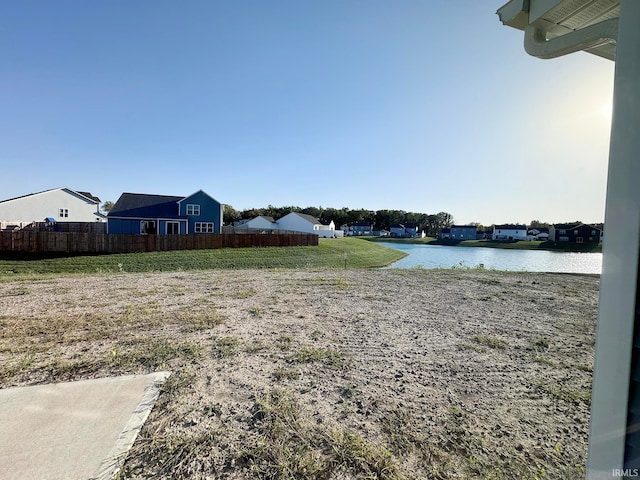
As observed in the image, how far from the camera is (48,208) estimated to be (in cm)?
2386

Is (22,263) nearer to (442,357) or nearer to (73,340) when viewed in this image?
(73,340)

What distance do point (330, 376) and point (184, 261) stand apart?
14.8m

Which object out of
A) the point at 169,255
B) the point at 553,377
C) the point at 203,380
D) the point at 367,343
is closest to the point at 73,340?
the point at 203,380

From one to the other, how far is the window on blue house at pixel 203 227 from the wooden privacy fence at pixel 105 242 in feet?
17.6

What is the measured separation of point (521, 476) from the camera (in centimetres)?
148

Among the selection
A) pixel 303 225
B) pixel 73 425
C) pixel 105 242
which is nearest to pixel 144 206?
pixel 105 242

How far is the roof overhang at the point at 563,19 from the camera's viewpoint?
1.62 meters

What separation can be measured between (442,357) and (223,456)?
221 centimetres

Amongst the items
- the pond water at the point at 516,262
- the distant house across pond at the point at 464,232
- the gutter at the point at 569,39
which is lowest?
the pond water at the point at 516,262

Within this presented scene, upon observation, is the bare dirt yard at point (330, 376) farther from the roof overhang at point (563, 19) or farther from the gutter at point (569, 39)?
the roof overhang at point (563, 19)

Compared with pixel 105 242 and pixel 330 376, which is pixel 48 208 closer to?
pixel 105 242

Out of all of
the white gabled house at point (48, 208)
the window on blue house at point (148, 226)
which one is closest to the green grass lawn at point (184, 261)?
the window on blue house at point (148, 226)

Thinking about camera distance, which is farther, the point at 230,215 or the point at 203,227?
the point at 230,215

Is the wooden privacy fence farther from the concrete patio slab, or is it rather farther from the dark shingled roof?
the concrete patio slab
